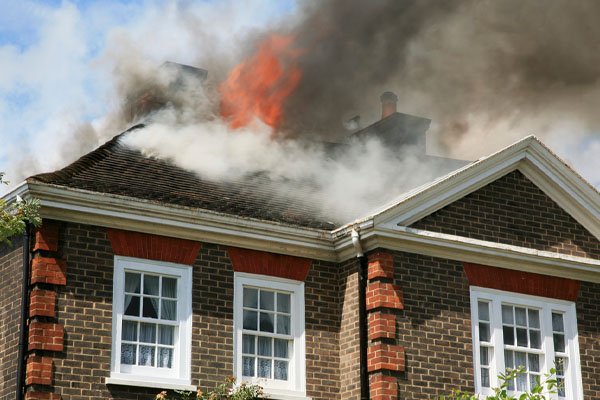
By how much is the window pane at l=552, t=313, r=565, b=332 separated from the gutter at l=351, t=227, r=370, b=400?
365 cm

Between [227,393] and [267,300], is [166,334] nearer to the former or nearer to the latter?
[227,393]

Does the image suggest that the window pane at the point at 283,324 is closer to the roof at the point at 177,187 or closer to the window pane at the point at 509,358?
the roof at the point at 177,187

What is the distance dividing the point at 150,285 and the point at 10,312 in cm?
216

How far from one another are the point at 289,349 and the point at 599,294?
5942 mm

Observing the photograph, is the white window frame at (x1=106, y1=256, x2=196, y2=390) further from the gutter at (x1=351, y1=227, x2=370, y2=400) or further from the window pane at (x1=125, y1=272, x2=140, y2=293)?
the gutter at (x1=351, y1=227, x2=370, y2=400)

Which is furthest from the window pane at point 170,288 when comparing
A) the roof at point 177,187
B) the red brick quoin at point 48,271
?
the red brick quoin at point 48,271

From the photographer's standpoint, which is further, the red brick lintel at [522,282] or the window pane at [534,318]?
the window pane at [534,318]

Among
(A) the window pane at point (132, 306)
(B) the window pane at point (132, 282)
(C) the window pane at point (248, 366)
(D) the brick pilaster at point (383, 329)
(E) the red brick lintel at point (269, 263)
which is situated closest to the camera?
(A) the window pane at point (132, 306)

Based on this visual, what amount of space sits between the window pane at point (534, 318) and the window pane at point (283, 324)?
4300 mm

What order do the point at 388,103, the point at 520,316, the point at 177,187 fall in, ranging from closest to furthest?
the point at 177,187, the point at 520,316, the point at 388,103

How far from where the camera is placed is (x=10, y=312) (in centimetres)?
1588

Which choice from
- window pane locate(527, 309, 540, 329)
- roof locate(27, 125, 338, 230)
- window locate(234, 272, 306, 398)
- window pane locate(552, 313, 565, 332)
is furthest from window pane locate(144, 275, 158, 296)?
window pane locate(552, 313, 565, 332)

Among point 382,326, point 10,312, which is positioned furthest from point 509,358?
point 10,312

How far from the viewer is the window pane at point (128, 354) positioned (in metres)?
15.9
